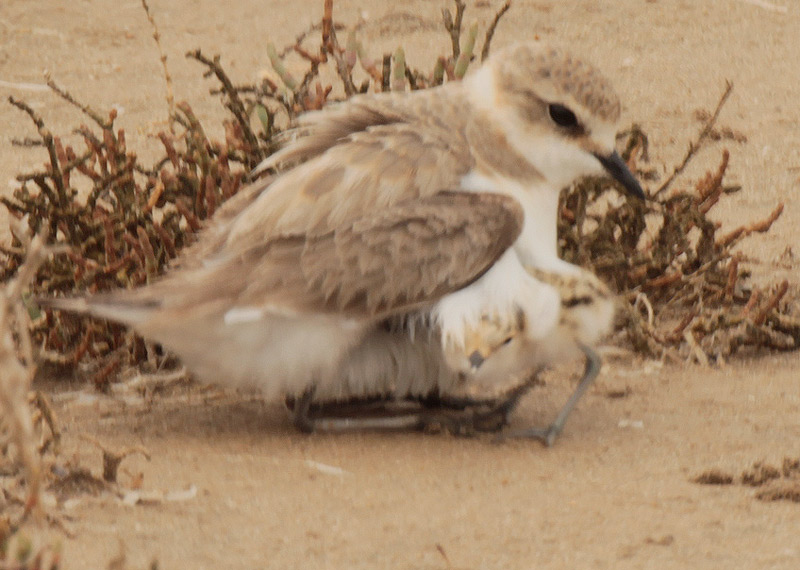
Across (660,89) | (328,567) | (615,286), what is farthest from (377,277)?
(660,89)

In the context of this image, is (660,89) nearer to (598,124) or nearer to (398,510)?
(598,124)

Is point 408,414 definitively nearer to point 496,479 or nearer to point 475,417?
point 475,417

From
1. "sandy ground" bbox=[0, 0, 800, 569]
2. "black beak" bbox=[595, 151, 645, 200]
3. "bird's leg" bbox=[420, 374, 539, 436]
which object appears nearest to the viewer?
"sandy ground" bbox=[0, 0, 800, 569]

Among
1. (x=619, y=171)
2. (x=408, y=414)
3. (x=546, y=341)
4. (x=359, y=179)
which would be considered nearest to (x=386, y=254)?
(x=359, y=179)

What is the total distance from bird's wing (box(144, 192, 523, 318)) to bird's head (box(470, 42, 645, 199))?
13.4 inches

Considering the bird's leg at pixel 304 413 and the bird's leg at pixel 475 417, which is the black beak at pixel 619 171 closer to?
the bird's leg at pixel 475 417

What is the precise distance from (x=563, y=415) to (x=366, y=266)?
0.71m

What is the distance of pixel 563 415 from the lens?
12.7 ft

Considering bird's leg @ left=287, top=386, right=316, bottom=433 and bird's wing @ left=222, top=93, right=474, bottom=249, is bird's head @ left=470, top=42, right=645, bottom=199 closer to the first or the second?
bird's wing @ left=222, top=93, right=474, bottom=249

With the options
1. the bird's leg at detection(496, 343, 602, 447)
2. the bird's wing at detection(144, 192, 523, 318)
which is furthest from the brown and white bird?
the bird's leg at detection(496, 343, 602, 447)

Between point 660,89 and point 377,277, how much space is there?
3739 millimetres

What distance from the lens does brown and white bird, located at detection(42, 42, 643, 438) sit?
366 cm

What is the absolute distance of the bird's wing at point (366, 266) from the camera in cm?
365

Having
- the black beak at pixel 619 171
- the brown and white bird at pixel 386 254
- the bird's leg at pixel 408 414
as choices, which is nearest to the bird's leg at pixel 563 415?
the bird's leg at pixel 408 414
